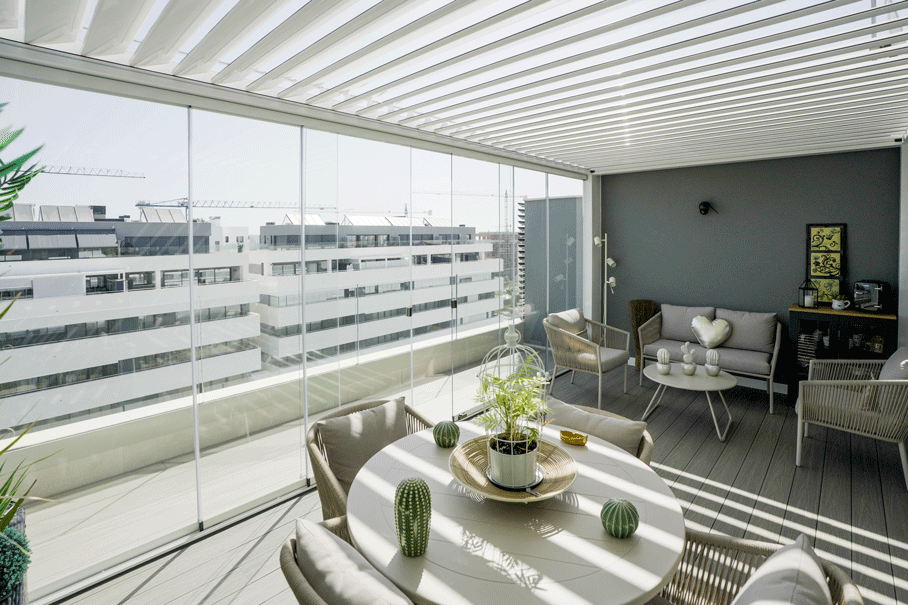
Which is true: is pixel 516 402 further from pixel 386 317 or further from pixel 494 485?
pixel 386 317

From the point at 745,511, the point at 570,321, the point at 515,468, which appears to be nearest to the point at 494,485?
the point at 515,468

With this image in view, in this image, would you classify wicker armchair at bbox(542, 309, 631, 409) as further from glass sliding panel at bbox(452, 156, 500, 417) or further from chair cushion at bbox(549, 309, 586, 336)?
glass sliding panel at bbox(452, 156, 500, 417)

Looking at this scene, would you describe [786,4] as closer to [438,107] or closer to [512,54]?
[512,54]

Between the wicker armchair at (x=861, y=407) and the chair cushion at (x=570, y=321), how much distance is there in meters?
2.34

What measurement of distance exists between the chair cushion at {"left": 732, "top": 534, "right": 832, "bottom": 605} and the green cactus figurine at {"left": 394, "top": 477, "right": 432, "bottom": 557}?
89 cm

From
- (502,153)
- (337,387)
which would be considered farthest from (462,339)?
(502,153)

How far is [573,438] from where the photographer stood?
231 centimetres

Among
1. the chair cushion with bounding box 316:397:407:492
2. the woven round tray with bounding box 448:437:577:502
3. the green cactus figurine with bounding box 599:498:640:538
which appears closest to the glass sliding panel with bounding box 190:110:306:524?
the chair cushion with bounding box 316:397:407:492

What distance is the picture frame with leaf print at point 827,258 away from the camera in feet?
16.6

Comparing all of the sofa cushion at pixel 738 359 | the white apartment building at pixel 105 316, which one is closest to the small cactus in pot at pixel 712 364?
the sofa cushion at pixel 738 359

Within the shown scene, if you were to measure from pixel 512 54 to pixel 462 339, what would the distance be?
111 inches

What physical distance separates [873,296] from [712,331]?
146 cm

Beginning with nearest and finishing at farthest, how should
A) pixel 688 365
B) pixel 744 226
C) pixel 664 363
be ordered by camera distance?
pixel 688 365, pixel 664 363, pixel 744 226

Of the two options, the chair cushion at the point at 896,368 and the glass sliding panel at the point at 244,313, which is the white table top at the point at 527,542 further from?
the chair cushion at the point at 896,368
